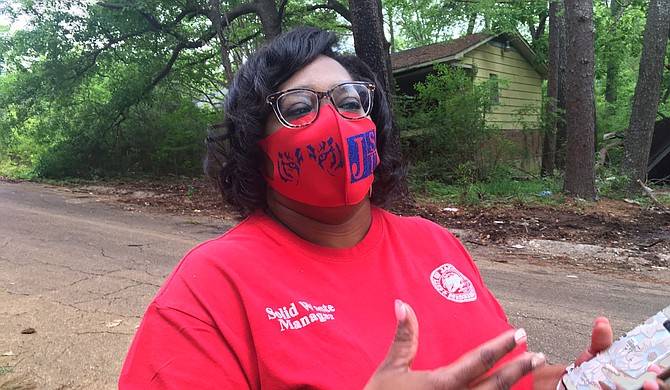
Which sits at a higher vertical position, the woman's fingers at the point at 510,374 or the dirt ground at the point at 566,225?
the woman's fingers at the point at 510,374

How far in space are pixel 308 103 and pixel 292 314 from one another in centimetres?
67

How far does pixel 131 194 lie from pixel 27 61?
4.65 metres

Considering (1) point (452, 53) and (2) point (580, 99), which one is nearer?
(2) point (580, 99)

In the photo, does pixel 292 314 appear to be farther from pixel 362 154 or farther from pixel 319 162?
pixel 362 154

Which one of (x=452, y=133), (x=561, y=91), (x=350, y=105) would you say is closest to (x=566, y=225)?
(x=452, y=133)

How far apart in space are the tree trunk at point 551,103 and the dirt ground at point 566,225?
4203mm

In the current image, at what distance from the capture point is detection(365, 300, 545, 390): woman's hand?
925mm

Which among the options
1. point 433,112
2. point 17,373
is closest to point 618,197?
point 433,112

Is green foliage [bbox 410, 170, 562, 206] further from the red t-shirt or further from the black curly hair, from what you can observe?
the red t-shirt

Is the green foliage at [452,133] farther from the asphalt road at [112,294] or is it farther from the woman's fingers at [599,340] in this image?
the woman's fingers at [599,340]

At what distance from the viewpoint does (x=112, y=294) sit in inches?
181

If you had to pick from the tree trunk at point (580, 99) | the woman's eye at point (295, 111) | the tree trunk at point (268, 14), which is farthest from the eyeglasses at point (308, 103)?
the tree trunk at point (268, 14)

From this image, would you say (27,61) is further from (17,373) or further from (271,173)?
(271,173)

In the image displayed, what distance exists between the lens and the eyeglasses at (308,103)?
4.90 ft
